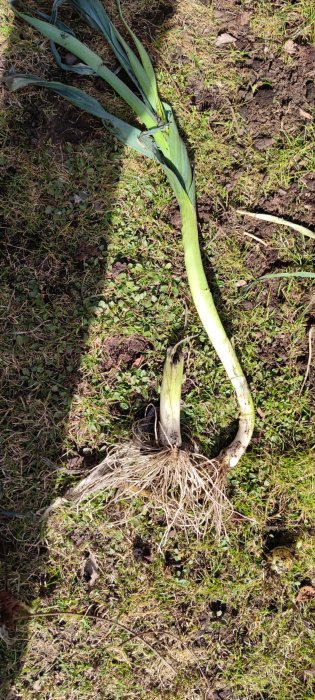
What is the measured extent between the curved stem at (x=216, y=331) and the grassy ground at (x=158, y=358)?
8 centimetres

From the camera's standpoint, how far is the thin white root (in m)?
2.15

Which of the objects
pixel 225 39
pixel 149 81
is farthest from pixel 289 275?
pixel 225 39

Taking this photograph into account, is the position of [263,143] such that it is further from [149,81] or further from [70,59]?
[70,59]

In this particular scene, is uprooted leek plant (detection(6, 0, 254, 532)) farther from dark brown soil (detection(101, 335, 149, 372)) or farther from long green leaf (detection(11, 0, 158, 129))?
dark brown soil (detection(101, 335, 149, 372))

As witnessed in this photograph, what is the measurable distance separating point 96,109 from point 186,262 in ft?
2.21

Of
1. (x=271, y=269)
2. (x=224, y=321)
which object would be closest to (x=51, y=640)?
(x=224, y=321)

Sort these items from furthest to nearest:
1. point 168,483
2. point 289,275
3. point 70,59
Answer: point 70,59 < point 289,275 < point 168,483

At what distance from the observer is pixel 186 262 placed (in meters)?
2.24

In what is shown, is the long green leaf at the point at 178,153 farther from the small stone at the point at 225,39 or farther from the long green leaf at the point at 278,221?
the small stone at the point at 225,39

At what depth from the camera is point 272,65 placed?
2.43 metres

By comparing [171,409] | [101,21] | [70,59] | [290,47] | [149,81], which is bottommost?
[171,409]

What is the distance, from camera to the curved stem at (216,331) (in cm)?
221

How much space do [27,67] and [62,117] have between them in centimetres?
25

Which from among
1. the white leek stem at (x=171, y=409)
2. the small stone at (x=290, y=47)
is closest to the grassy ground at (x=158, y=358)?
the small stone at (x=290, y=47)
